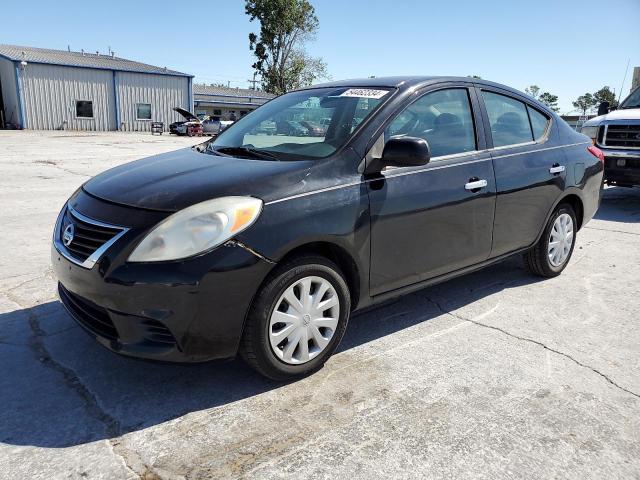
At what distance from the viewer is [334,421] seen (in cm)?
265

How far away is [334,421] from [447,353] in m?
1.07

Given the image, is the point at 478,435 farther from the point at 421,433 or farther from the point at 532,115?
the point at 532,115

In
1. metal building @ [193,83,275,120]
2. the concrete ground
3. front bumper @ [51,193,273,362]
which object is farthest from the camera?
metal building @ [193,83,275,120]

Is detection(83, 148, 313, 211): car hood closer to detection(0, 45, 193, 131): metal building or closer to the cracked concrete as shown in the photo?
the cracked concrete

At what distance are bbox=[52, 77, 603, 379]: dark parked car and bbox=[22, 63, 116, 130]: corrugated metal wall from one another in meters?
34.7

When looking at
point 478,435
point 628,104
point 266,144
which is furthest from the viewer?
point 628,104

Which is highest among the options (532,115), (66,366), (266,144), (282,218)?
(532,115)

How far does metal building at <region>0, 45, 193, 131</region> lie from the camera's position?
3322 cm

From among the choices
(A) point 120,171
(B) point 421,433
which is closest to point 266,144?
(A) point 120,171

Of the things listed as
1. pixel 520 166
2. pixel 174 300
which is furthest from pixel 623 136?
pixel 174 300

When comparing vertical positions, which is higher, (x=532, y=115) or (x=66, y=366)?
(x=532, y=115)

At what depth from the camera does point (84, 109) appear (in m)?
35.5

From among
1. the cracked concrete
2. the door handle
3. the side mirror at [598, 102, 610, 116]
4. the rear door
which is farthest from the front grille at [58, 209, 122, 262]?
the side mirror at [598, 102, 610, 116]

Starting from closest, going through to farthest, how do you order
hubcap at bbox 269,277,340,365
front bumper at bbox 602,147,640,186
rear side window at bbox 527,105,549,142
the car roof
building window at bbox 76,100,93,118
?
hubcap at bbox 269,277,340,365 → the car roof → rear side window at bbox 527,105,549,142 → front bumper at bbox 602,147,640,186 → building window at bbox 76,100,93,118
